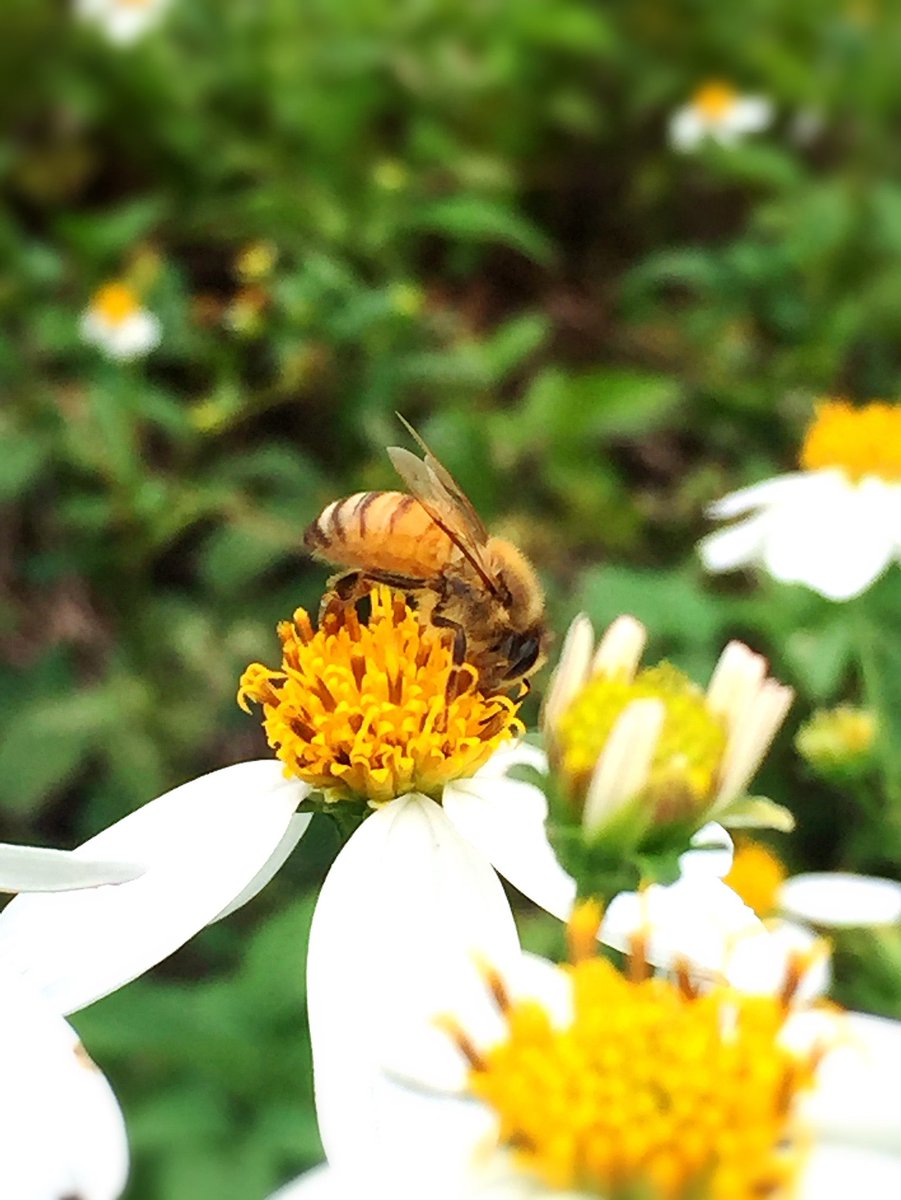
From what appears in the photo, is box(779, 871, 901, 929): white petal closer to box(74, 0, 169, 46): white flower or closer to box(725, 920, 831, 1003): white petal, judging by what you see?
box(725, 920, 831, 1003): white petal

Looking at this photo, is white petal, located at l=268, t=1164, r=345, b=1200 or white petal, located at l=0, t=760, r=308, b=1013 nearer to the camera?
white petal, located at l=268, t=1164, r=345, b=1200

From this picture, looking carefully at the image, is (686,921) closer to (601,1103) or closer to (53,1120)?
(601,1103)

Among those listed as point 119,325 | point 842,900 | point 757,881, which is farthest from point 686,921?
point 119,325

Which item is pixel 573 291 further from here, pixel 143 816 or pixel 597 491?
pixel 143 816

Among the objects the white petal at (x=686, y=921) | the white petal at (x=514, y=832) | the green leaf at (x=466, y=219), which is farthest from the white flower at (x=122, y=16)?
the white petal at (x=686, y=921)

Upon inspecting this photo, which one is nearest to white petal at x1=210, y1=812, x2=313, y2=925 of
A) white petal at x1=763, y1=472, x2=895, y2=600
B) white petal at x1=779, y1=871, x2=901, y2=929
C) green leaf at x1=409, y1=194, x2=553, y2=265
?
white petal at x1=779, y1=871, x2=901, y2=929

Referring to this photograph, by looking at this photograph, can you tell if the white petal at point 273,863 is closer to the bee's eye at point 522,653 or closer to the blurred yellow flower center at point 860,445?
the bee's eye at point 522,653
